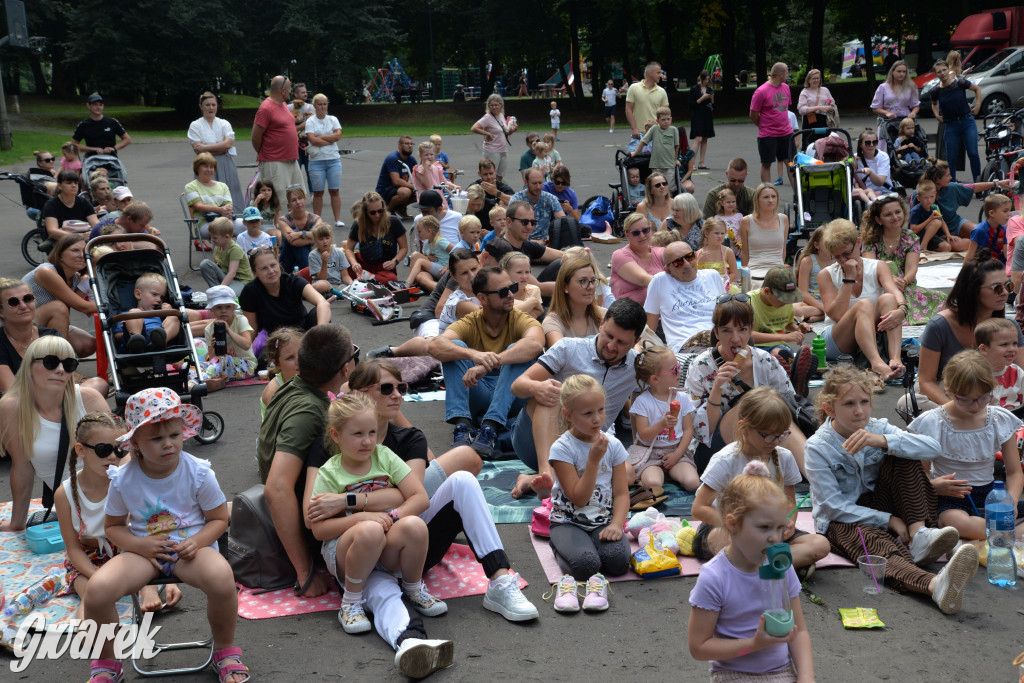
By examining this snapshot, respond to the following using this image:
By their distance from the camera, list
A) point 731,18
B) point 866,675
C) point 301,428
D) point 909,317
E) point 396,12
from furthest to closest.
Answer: point 396,12
point 731,18
point 909,317
point 301,428
point 866,675

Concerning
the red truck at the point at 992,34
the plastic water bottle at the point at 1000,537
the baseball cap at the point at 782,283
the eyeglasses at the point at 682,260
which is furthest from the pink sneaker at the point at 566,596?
the red truck at the point at 992,34

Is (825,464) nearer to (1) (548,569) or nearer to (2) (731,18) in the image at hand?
(1) (548,569)

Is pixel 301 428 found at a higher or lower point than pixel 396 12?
lower

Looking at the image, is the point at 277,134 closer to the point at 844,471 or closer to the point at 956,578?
the point at 844,471

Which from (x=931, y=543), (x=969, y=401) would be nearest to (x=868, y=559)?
(x=931, y=543)

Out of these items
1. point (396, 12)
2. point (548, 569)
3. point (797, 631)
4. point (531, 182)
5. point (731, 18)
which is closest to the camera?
point (797, 631)

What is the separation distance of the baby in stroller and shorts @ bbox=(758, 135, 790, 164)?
11071mm

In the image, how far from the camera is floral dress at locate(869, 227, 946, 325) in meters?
9.02

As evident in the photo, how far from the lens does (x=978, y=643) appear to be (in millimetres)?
4348

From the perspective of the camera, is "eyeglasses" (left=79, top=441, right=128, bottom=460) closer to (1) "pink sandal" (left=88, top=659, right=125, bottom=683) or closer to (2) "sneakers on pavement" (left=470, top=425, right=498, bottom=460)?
(1) "pink sandal" (left=88, top=659, right=125, bottom=683)

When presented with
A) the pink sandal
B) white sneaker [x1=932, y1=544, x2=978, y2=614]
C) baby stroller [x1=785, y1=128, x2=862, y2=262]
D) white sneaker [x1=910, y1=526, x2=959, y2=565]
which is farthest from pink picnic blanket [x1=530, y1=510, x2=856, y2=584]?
baby stroller [x1=785, y1=128, x2=862, y2=262]

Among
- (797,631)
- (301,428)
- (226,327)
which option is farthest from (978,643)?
(226,327)

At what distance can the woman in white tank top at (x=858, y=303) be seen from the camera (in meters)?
7.80

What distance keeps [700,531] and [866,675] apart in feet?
4.13
